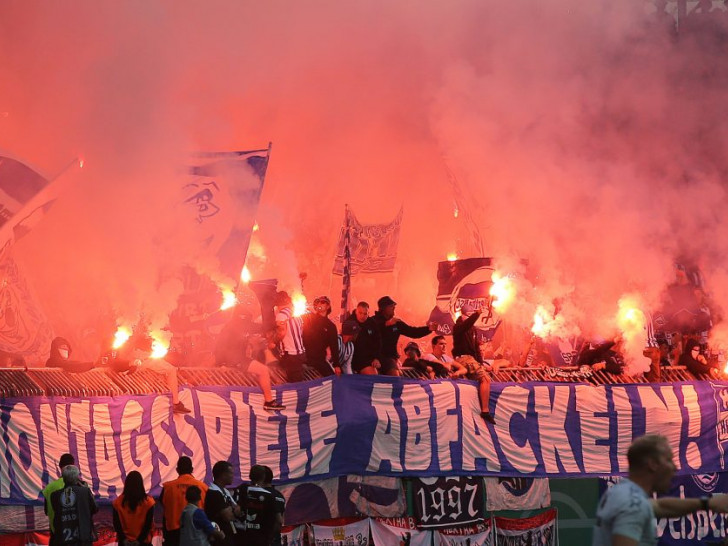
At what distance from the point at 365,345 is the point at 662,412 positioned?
4.04 metres

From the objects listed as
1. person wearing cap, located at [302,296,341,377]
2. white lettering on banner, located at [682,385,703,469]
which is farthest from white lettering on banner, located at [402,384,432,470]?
white lettering on banner, located at [682,385,703,469]

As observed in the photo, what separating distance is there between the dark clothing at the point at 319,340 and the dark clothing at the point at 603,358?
3.55 meters

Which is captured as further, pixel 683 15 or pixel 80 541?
pixel 683 15

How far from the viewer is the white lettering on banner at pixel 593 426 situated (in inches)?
513

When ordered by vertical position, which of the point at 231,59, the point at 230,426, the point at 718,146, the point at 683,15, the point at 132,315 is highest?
the point at 683,15

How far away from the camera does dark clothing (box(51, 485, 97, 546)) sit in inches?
361

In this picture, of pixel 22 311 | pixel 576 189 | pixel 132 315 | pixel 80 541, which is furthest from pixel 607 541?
pixel 576 189

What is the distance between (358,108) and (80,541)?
16.2m

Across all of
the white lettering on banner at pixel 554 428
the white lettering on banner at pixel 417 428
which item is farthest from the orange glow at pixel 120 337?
the white lettering on banner at pixel 554 428

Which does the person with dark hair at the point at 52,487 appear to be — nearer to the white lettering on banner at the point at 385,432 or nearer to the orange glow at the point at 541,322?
the white lettering on banner at the point at 385,432

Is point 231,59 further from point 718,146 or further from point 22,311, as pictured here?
point 718,146

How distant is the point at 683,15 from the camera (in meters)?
23.0

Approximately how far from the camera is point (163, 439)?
36.0ft

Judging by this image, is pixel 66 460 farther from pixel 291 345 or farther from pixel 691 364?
pixel 691 364
